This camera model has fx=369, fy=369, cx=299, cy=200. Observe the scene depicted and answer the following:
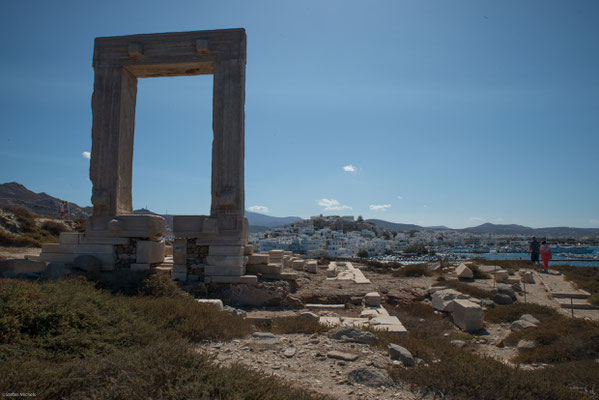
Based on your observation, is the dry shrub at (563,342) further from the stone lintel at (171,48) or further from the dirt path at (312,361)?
the stone lintel at (171,48)

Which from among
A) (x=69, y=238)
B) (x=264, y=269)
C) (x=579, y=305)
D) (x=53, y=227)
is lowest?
(x=579, y=305)

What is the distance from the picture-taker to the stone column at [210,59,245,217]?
8.98 meters

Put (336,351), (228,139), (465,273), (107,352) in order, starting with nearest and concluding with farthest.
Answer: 1. (107,352)
2. (336,351)
3. (228,139)
4. (465,273)

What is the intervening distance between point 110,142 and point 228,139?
3.08m

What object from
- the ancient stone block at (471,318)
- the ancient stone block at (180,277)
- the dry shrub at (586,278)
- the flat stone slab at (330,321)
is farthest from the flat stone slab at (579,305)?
the ancient stone block at (180,277)

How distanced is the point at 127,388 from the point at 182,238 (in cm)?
647

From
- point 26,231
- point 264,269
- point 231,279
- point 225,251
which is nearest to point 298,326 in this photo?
point 231,279

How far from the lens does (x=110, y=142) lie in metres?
9.42

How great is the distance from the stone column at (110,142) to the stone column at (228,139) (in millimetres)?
2465

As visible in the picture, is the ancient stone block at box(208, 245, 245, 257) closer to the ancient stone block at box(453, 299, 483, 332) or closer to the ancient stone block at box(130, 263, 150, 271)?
the ancient stone block at box(130, 263, 150, 271)

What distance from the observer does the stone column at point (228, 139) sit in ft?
29.5

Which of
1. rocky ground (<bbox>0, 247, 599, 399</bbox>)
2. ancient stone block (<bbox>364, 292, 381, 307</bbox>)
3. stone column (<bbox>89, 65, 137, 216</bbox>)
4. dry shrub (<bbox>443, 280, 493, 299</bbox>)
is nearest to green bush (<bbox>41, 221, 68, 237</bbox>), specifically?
stone column (<bbox>89, 65, 137, 216</bbox>)

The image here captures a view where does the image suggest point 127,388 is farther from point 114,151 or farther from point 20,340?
point 114,151

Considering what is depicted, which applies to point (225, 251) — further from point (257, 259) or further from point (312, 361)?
point (312, 361)
